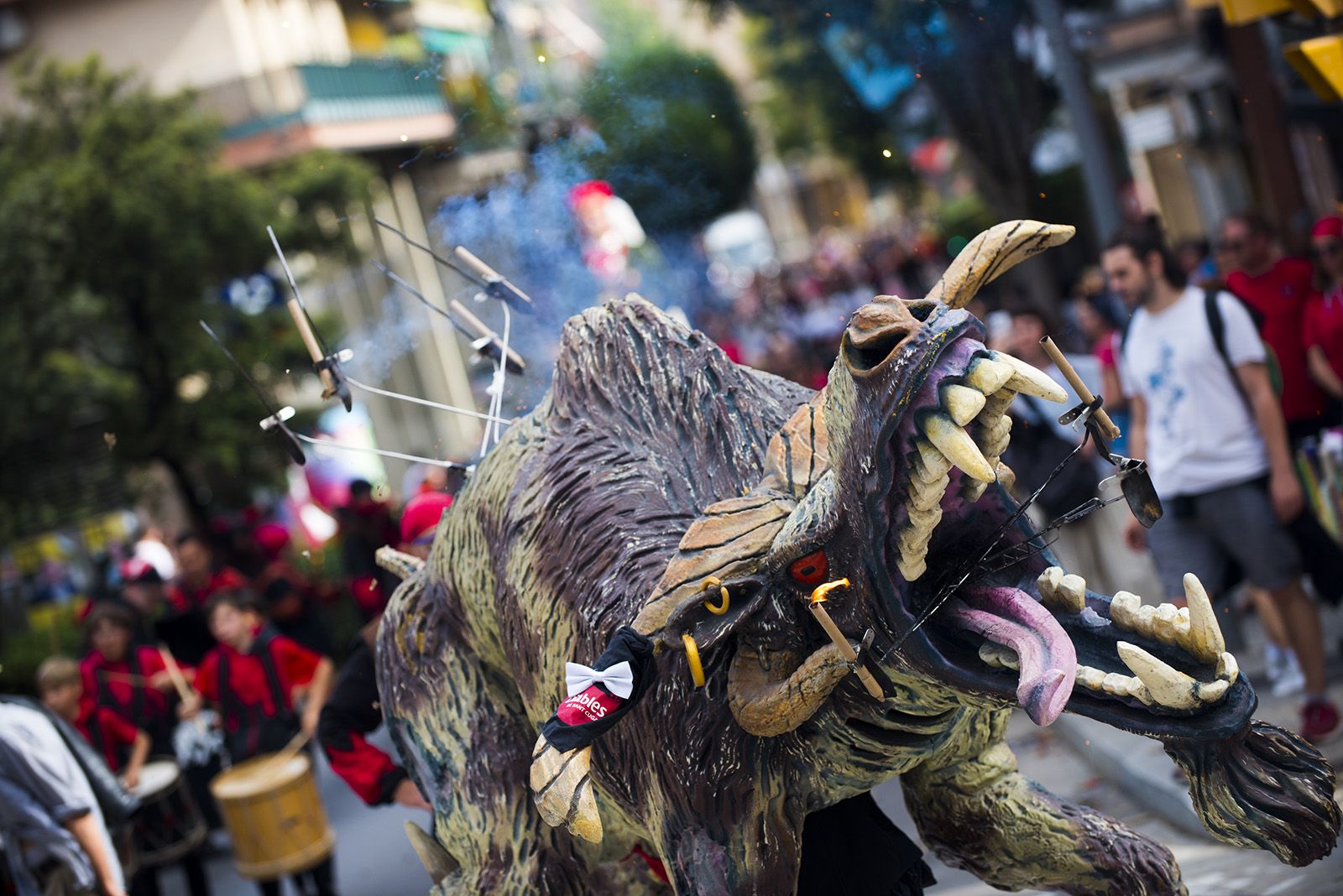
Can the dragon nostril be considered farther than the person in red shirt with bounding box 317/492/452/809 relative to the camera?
No

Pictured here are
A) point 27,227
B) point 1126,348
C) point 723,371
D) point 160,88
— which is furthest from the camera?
point 160,88

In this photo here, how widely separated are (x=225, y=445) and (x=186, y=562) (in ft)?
14.5

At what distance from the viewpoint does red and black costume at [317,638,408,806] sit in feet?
16.4

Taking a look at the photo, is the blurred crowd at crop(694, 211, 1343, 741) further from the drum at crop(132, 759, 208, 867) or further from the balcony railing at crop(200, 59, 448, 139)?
the balcony railing at crop(200, 59, 448, 139)

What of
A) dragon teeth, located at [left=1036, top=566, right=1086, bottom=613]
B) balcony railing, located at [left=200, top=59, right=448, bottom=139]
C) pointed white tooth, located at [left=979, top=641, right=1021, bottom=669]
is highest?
balcony railing, located at [left=200, top=59, right=448, bottom=139]

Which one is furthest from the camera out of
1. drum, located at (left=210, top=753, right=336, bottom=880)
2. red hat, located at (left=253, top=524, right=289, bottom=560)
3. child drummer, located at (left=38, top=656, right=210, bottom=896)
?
red hat, located at (left=253, top=524, right=289, bottom=560)

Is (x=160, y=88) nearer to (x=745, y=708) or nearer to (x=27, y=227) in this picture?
(x=27, y=227)

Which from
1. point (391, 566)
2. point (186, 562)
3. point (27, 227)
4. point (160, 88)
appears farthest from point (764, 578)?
point (160, 88)

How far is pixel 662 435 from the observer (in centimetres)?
321

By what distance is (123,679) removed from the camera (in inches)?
317

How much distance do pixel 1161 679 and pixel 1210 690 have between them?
73mm

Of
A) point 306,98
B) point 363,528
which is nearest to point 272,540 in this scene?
point 363,528

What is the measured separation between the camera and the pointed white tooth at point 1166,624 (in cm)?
206

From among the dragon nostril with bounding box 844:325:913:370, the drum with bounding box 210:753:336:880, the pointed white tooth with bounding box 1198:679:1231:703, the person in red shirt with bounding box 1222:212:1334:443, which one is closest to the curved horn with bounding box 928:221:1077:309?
the dragon nostril with bounding box 844:325:913:370
